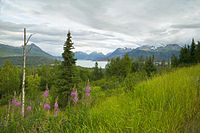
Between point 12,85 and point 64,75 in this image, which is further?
point 12,85

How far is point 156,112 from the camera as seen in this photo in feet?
12.2

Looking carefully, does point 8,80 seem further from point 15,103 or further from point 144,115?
point 144,115

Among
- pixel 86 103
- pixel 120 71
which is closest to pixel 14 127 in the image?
pixel 86 103

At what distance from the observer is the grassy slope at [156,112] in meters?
3.38

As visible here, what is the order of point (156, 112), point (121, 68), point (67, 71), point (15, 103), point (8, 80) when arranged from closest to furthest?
point (156, 112), point (15, 103), point (67, 71), point (8, 80), point (121, 68)

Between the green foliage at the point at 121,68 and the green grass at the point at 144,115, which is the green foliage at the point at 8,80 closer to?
the green foliage at the point at 121,68

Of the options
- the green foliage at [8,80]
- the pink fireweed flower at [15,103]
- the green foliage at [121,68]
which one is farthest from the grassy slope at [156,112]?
the green foliage at [8,80]

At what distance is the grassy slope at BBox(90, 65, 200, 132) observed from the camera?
11.1 ft

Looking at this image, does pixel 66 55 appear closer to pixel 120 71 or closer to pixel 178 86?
pixel 178 86

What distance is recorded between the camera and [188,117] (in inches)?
150

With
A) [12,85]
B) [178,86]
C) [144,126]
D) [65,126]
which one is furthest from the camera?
[12,85]

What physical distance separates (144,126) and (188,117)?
2.71 ft

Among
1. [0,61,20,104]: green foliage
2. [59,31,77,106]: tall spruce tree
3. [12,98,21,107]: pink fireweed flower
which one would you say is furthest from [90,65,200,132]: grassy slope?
[0,61,20,104]: green foliage

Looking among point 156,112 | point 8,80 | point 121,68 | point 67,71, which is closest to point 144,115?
point 156,112
